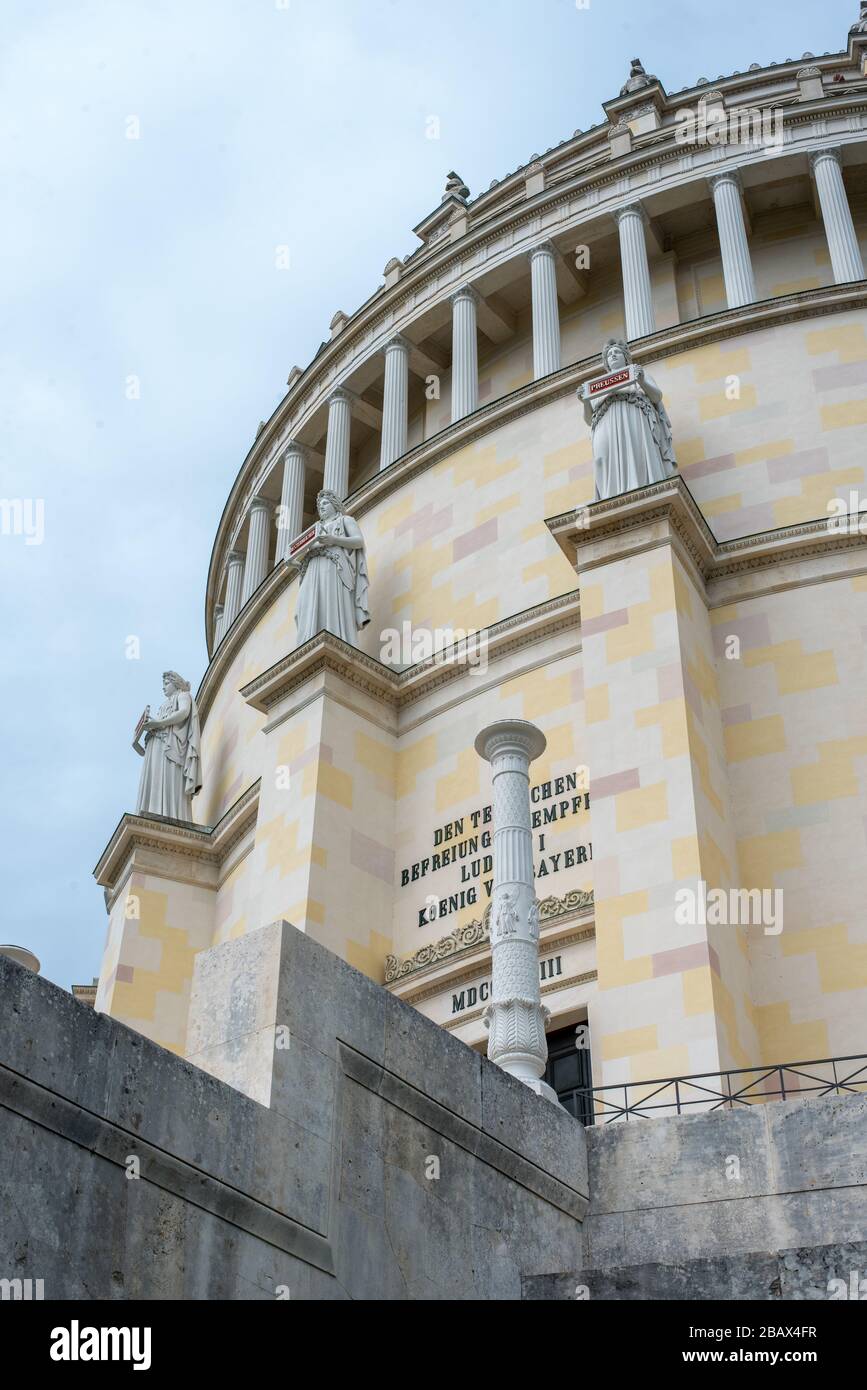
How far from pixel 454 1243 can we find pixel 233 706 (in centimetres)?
2283

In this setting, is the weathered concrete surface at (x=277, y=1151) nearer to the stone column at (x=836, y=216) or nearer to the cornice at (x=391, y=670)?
the cornice at (x=391, y=670)

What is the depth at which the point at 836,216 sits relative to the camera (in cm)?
2925

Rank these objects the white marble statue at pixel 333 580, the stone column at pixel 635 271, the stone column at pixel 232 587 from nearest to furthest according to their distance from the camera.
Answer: the white marble statue at pixel 333 580, the stone column at pixel 635 271, the stone column at pixel 232 587

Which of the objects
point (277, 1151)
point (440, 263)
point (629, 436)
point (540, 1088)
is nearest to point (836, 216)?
point (629, 436)

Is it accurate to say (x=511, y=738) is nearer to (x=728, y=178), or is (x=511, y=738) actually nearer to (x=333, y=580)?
(x=333, y=580)

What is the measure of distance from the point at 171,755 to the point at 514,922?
734 inches

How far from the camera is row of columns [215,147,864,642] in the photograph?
2923cm

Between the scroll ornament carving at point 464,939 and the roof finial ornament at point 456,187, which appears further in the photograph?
the roof finial ornament at point 456,187

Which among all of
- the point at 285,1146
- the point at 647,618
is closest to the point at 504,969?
the point at 285,1146

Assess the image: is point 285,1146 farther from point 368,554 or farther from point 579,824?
point 368,554

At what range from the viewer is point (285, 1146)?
1059 cm

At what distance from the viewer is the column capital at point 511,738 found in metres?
16.2

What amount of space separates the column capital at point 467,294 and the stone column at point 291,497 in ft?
18.1

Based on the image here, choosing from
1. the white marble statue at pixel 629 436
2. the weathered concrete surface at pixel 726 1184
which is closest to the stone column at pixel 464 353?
the white marble statue at pixel 629 436
